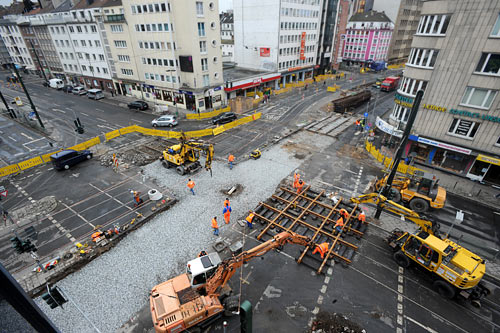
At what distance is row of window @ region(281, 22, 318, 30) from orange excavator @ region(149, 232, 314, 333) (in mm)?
55543

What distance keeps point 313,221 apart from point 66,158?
2705cm

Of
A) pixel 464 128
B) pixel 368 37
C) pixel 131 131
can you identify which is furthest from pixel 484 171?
pixel 368 37

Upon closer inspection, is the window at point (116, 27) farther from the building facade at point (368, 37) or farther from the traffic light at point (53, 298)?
the building facade at point (368, 37)

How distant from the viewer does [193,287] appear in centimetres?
1202

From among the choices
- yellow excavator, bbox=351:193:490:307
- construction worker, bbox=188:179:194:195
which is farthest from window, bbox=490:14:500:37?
construction worker, bbox=188:179:194:195

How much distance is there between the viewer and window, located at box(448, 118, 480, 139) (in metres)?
23.4

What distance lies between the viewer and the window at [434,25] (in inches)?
903

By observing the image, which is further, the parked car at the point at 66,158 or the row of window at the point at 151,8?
the row of window at the point at 151,8

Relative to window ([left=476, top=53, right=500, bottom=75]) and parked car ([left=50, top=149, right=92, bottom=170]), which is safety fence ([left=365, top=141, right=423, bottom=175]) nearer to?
window ([left=476, top=53, right=500, bottom=75])

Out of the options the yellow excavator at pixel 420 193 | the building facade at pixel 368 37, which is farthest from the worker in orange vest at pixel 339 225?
the building facade at pixel 368 37

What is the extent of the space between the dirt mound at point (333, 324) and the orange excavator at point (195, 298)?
14.5ft

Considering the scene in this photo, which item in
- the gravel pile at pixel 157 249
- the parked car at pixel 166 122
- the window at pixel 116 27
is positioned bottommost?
the gravel pile at pixel 157 249

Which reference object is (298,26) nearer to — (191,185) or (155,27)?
(155,27)

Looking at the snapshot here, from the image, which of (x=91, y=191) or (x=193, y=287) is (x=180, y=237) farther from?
(x=91, y=191)
